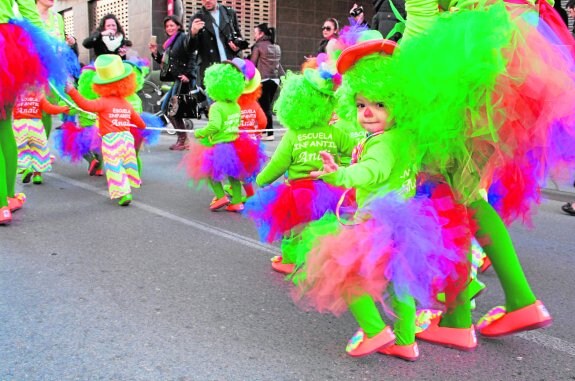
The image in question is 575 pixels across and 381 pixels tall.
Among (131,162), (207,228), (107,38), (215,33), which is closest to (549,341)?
(207,228)

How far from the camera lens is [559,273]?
4445 millimetres

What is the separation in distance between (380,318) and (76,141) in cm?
574

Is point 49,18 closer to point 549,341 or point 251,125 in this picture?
point 251,125

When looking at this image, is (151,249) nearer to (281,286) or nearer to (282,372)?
(281,286)

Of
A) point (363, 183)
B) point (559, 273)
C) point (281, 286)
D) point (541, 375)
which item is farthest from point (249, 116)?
point (541, 375)

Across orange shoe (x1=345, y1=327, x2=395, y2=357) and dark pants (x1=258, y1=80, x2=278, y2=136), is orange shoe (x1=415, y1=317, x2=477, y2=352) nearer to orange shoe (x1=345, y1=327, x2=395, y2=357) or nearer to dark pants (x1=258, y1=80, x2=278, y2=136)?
orange shoe (x1=345, y1=327, x2=395, y2=357)

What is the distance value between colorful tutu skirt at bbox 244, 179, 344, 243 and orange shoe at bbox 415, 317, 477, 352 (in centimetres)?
111

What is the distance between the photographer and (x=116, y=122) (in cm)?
649

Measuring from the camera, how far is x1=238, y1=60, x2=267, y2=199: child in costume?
6086mm

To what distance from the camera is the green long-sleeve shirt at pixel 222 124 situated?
595cm

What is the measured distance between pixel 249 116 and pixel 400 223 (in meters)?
3.93

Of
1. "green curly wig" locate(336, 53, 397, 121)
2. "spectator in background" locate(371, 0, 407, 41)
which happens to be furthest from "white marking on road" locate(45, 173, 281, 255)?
"spectator in background" locate(371, 0, 407, 41)

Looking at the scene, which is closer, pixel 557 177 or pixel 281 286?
pixel 557 177

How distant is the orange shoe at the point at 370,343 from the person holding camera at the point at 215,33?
7.85 metres
